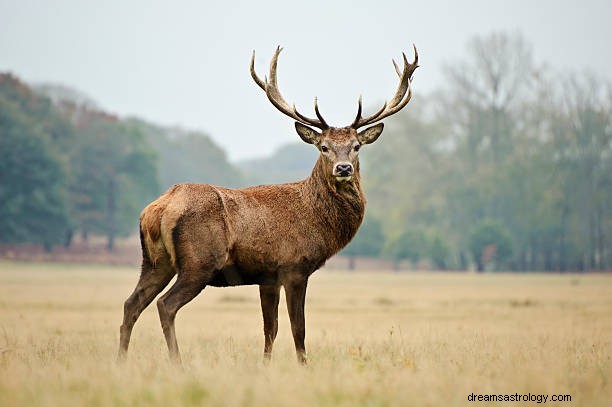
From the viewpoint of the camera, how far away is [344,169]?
10.2m

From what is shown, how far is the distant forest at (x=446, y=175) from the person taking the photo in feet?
199

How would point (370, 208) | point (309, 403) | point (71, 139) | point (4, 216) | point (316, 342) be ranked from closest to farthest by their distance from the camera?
point (309, 403), point (316, 342), point (4, 216), point (71, 139), point (370, 208)

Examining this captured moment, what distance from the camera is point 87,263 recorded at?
209 ft

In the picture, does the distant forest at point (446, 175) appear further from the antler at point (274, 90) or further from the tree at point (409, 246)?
the antler at point (274, 90)

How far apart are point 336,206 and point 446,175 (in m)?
60.2

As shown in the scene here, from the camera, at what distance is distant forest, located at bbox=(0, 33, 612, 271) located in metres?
60.6

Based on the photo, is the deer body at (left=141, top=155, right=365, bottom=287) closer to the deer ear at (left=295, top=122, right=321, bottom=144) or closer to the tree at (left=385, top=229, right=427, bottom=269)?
the deer ear at (left=295, top=122, right=321, bottom=144)

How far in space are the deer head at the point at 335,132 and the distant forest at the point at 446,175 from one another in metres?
49.5

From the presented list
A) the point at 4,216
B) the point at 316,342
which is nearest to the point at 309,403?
the point at 316,342

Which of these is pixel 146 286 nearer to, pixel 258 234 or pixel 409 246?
pixel 258 234

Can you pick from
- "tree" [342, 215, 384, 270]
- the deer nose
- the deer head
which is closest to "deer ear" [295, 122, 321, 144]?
the deer head

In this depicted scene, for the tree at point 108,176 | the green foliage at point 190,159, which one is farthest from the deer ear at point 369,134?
the green foliage at point 190,159

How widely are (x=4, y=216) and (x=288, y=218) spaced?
2027 inches

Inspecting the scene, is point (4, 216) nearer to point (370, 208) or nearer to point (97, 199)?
point (97, 199)
